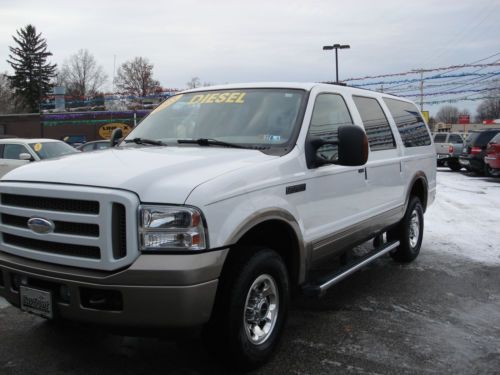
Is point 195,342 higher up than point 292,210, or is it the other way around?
point 292,210

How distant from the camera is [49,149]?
11.8m

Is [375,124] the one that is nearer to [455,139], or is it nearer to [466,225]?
[466,225]

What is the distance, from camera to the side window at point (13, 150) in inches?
458

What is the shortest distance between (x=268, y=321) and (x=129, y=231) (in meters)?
1.30

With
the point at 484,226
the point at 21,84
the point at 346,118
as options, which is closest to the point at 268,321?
the point at 346,118

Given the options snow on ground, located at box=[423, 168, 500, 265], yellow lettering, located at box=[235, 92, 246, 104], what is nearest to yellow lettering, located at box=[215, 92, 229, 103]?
yellow lettering, located at box=[235, 92, 246, 104]

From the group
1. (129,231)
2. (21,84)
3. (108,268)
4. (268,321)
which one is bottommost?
(268,321)

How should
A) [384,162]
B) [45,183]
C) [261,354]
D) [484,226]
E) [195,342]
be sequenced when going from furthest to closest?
1. [484,226]
2. [384,162]
3. [195,342]
4. [261,354]
5. [45,183]

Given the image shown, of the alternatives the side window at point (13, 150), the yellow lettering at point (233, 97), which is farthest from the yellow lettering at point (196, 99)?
the side window at point (13, 150)

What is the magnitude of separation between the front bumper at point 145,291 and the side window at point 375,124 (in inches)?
106

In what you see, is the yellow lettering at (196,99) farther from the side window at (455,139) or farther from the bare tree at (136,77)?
the bare tree at (136,77)

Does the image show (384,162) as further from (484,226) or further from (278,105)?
(484,226)

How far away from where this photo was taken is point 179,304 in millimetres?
2723

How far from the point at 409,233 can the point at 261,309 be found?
3.42 metres
